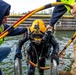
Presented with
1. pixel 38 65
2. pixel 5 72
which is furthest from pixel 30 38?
pixel 5 72

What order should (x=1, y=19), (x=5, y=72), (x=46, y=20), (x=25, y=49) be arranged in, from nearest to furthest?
1. (x=1, y=19)
2. (x=25, y=49)
3. (x=5, y=72)
4. (x=46, y=20)

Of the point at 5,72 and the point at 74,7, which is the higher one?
the point at 74,7

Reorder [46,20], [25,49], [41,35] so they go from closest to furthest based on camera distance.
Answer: [41,35], [25,49], [46,20]

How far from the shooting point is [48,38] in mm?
6027

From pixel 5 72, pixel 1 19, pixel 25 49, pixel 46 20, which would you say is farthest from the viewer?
pixel 46 20

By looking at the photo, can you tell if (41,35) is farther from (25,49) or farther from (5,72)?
(5,72)

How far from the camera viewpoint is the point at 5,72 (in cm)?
815

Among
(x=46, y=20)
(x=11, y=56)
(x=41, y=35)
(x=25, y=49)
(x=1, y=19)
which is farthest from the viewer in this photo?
(x=46, y=20)

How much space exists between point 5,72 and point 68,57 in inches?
129

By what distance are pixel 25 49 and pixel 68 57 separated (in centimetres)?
451

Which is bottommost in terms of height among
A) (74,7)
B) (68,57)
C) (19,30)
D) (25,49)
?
(68,57)

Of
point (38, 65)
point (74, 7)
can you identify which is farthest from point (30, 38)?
point (74, 7)

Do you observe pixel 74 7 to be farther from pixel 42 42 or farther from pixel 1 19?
pixel 1 19

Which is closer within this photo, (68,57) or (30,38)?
(30,38)
